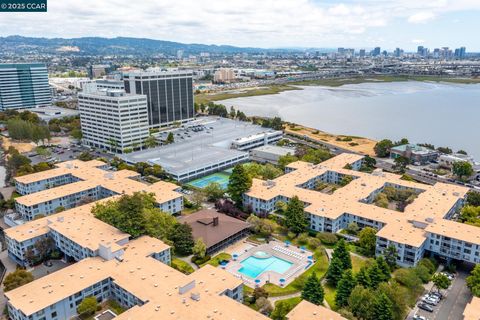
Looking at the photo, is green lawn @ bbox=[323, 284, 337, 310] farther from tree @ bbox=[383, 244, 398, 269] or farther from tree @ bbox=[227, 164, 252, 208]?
tree @ bbox=[227, 164, 252, 208]

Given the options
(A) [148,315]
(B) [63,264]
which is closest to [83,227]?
(B) [63,264]

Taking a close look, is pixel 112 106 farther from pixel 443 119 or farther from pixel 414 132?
pixel 443 119

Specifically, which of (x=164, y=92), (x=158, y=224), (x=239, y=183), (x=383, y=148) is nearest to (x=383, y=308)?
(x=158, y=224)

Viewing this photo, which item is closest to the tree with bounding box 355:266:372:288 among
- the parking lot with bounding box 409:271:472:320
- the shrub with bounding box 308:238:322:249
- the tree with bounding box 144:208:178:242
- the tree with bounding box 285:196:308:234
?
the parking lot with bounding box 409:271:472:320

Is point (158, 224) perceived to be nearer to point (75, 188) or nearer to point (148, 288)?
point (148, 288)

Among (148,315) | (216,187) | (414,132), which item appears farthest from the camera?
(414,132)

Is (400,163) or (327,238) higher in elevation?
(400,163)

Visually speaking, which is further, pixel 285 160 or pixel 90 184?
pixel 285 160

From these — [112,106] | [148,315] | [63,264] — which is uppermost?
[112,106]
